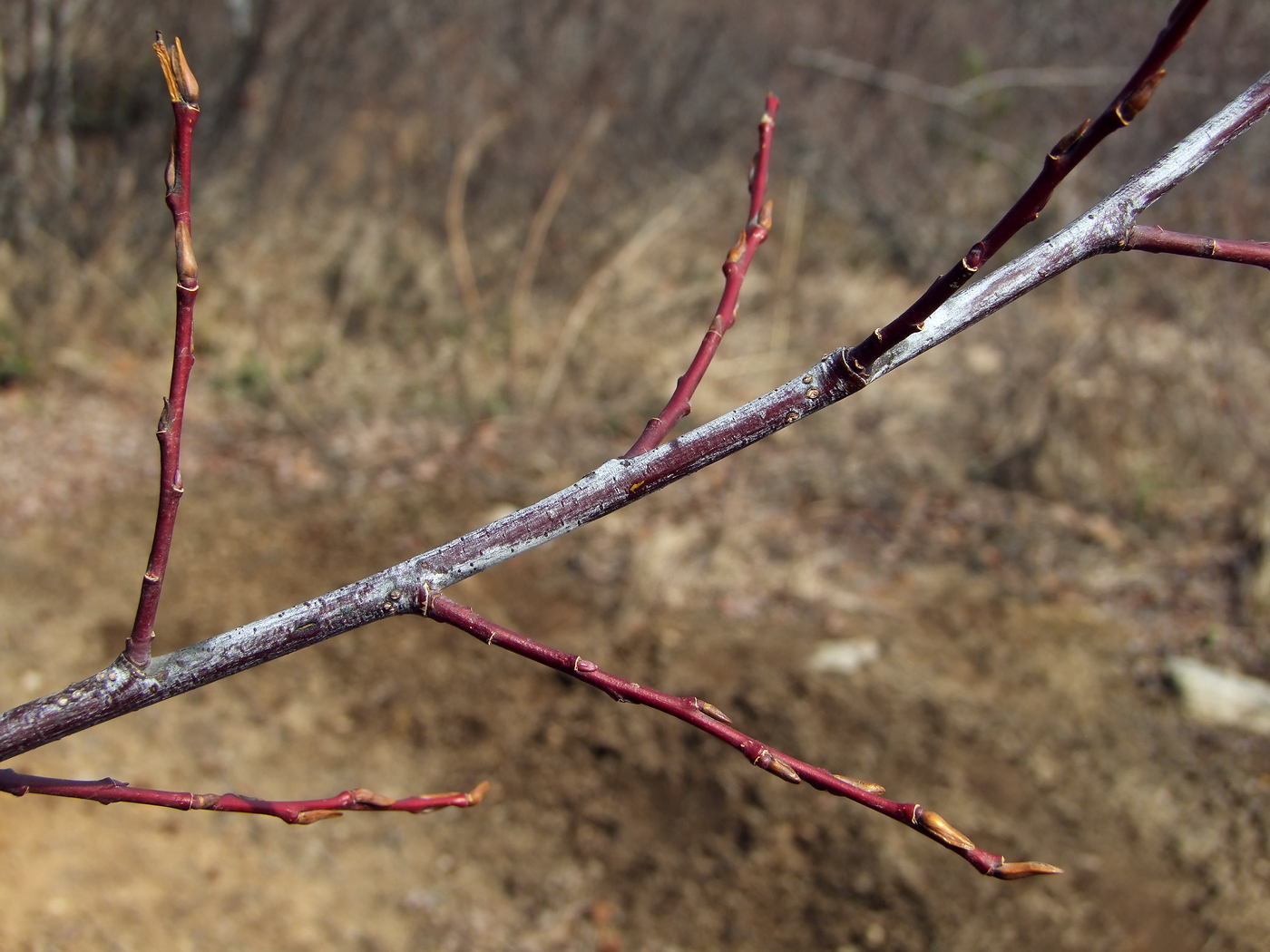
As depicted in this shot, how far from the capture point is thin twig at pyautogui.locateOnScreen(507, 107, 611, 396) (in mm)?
6525

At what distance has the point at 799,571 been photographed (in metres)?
4.96

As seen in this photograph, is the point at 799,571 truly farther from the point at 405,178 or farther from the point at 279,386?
the point at 405,178

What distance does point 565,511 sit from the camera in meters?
0.83

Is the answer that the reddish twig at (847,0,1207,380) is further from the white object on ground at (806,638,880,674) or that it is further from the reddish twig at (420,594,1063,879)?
the white object on ground at (806,638,880,674)

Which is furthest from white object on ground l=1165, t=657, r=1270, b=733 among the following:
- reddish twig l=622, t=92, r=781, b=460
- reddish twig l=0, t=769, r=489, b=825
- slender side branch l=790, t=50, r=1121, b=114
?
slender side branch l=790, t=50, r=1121, b=114

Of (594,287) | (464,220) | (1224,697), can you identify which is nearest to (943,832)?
(1224,697)

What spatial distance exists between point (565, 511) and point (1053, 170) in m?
0.46

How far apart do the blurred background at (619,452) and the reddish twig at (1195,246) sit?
294cm

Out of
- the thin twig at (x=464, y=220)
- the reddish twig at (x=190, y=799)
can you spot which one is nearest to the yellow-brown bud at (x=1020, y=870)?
the reddish twig at (x=190, y=799)

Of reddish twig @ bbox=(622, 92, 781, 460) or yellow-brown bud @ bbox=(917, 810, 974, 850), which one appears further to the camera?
reddish twig @ bbox=(622, 92, 781, 460)

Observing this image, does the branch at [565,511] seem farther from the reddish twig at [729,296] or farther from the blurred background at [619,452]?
the blurred background at [619,452]

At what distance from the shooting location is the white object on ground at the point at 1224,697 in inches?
154

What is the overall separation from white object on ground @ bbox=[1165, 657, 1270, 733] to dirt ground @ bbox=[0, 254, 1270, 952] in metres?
0.08

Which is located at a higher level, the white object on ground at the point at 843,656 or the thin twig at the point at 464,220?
the thin twig at the point at 464,220
